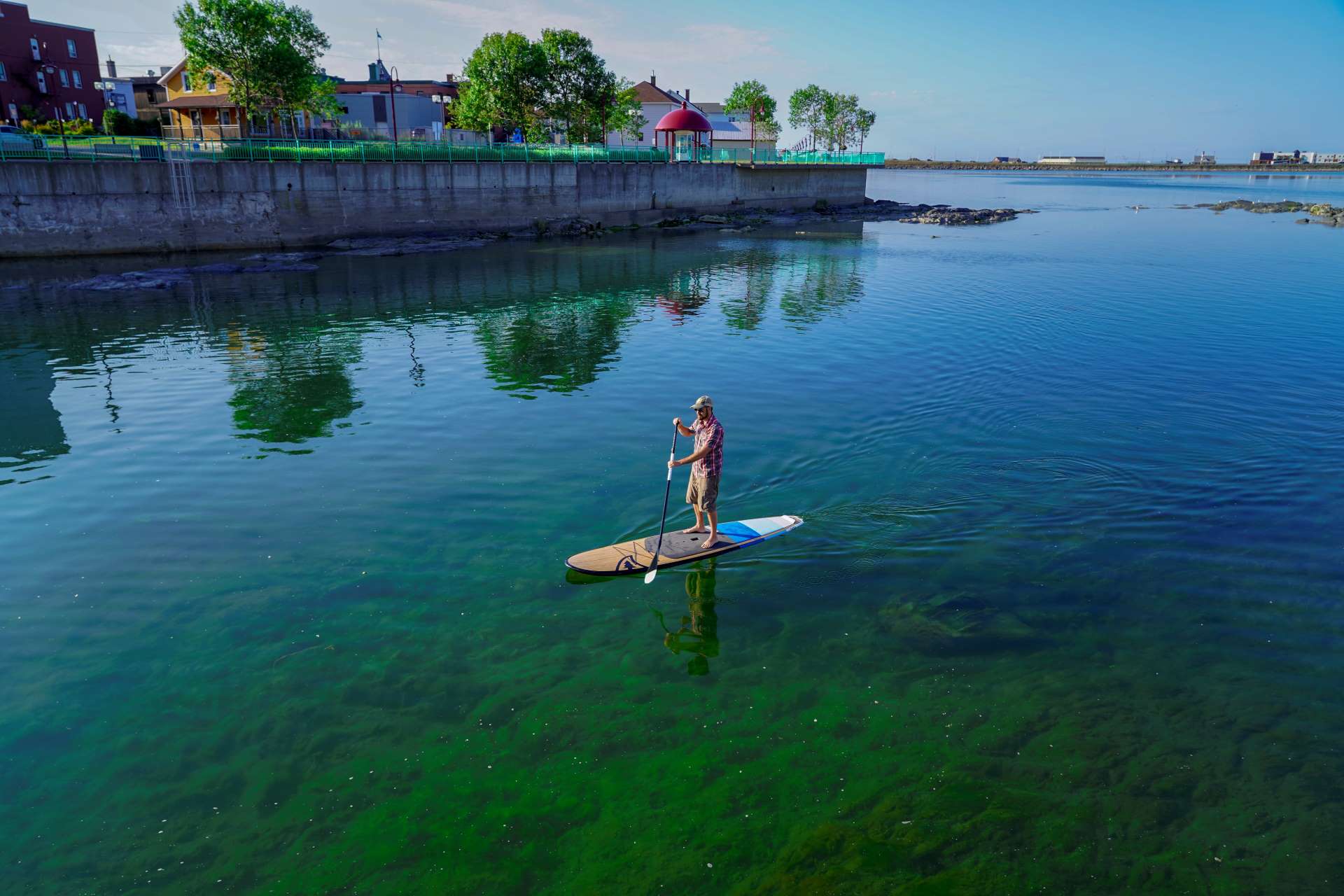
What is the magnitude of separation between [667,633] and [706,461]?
2.87m

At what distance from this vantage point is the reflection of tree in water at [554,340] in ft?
78.7

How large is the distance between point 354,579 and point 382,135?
6046 cm

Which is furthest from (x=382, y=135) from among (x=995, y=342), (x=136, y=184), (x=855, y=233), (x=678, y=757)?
(x=678, y=757)

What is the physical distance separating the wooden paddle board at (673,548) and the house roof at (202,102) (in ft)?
241

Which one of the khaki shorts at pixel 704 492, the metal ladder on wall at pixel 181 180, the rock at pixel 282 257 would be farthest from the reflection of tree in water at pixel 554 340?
the metal ladder on wall at pixel 181 180

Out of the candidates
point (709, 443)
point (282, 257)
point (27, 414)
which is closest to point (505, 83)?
point (282, 257)

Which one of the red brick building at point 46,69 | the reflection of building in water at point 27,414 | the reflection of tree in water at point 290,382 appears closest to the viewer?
the reflection of building in water at point 27,414

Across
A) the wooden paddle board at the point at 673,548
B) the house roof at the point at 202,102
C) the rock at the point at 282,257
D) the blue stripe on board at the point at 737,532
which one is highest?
the house roof at the point at 202,102

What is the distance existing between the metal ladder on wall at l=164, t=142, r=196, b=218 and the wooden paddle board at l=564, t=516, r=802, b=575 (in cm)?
4462

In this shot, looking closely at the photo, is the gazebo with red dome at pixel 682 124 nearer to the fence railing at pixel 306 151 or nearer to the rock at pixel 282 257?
the fence railing at pixel 306 151

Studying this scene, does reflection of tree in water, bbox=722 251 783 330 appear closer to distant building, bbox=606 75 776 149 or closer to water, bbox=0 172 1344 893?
water, bbox=0 172 1344 893

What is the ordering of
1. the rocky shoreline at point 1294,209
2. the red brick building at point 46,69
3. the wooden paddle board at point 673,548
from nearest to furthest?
1. the wooden paddle board at point 673,548
2. the red brick building at point 46,69
3. the rocky shoreline at point 1294,209

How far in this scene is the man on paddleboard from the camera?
500 inches

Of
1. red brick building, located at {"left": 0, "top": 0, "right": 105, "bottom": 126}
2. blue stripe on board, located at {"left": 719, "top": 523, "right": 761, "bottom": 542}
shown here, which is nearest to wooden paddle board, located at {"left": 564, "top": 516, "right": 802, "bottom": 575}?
blue stripe on board, located at {"left": 719, "top": 523, "right": 761, "bottom": 542}
